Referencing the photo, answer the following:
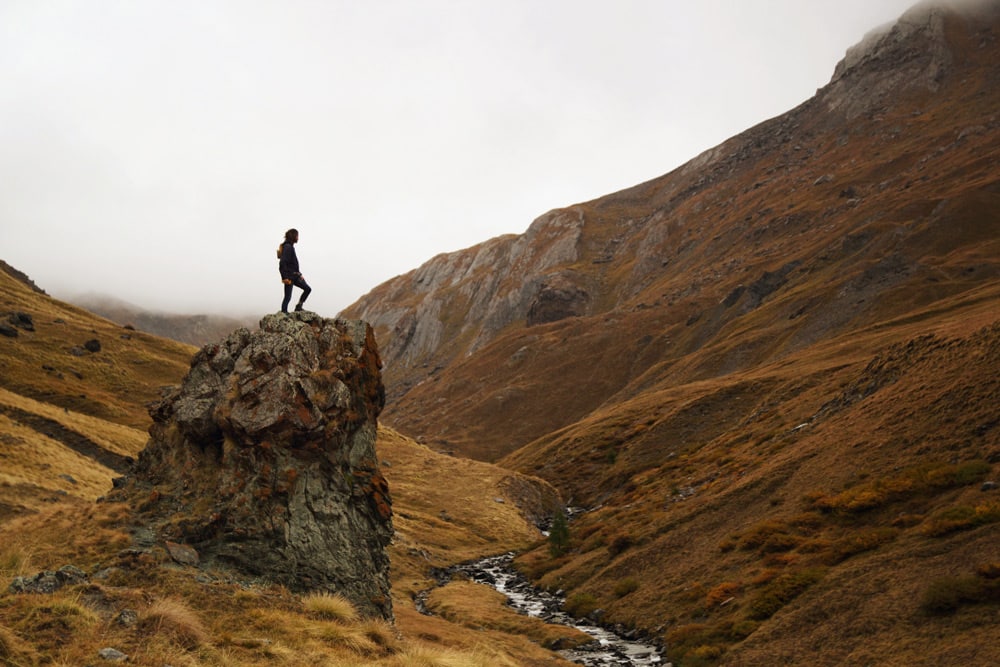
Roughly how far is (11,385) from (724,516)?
7839 cm

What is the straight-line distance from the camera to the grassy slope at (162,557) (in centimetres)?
1502

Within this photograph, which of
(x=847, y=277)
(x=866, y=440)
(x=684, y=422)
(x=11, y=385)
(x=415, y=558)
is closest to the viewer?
(x=866, y=440)

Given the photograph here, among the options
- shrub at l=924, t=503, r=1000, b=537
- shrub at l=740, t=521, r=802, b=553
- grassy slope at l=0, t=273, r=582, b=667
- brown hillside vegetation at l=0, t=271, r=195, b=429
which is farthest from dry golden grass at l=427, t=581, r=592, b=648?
brown hillside vegetation at l=0, t=271, r=195, b=429

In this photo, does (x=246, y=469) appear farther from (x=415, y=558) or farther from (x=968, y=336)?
(x=968, y=336)

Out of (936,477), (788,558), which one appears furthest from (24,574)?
(936,477)

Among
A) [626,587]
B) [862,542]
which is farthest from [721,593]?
[626,587]

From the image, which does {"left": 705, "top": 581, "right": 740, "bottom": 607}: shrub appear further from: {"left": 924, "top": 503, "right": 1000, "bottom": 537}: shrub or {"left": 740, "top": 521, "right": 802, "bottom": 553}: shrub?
{"left": 924, "top": 503, "right": 1000, "bottom": 537}: shrub

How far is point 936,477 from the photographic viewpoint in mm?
33406

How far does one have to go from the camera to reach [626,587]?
42.4m

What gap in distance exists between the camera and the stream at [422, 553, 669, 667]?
33.0 metres

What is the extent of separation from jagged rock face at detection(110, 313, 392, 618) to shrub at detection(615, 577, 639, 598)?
20082 mm

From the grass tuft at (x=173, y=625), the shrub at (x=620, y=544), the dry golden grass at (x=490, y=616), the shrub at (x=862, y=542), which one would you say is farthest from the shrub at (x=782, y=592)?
the grass tuft at (x=173, y=625)

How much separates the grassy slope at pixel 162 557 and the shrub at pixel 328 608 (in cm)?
11

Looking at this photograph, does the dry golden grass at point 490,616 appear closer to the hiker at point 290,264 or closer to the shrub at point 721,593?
the shrub at point 721,593
